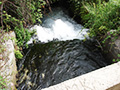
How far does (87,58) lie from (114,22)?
152cm

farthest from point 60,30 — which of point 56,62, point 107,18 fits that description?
point 107,18

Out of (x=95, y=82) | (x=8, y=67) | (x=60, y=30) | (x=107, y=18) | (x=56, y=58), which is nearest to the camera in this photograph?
(x=95, y=82)

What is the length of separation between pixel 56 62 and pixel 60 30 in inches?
81.7

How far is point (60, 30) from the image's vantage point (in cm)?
492

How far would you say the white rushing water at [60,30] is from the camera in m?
4.45

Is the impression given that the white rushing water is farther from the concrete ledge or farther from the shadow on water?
the concrete ledge

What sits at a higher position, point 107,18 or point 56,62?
point 107,18

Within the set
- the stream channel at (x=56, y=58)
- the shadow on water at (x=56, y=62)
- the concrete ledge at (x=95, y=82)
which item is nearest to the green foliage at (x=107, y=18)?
the stream channel at (x=56, y=58)

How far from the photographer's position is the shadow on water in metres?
2.84

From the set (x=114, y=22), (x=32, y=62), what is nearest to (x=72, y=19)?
(x=114, y=22)

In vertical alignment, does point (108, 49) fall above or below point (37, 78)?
above

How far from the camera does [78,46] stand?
3957 mm

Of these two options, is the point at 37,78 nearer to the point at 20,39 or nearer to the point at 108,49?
the point at 20,39

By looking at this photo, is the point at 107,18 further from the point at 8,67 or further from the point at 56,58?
Answer: the point at 8,67
